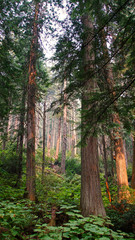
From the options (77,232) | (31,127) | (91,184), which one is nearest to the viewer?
(77,232)

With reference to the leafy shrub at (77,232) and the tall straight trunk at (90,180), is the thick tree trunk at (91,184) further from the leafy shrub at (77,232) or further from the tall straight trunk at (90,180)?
the leafy shrub at (77,232)

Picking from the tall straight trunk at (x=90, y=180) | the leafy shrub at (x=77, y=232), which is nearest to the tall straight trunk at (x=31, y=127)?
the tall straight trunk at (x=90, y=180)

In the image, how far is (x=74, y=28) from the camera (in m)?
6.22

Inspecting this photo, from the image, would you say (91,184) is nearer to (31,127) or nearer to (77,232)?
(77,232)

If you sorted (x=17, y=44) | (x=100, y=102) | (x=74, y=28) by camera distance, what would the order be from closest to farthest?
(x=100, y=102) → (x=74, y=28) → (x=17, y=44)

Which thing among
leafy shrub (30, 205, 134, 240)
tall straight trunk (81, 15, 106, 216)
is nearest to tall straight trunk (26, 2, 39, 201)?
tall straight trunk (81, 15, 106, 216)

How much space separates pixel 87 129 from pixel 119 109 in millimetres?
871

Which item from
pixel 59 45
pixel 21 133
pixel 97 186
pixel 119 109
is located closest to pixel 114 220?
pixel 97 186

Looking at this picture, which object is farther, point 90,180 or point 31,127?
point 31,127

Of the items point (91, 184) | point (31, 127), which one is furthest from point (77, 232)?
point (31, 127)

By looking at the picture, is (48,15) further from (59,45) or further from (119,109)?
(119,109)

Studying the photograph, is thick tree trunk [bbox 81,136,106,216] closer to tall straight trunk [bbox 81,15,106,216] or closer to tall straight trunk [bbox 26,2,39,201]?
tall straight trunk [bbox 81,15,106,216]

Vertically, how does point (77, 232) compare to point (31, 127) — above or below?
below

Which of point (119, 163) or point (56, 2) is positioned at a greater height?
point (56, 2)
